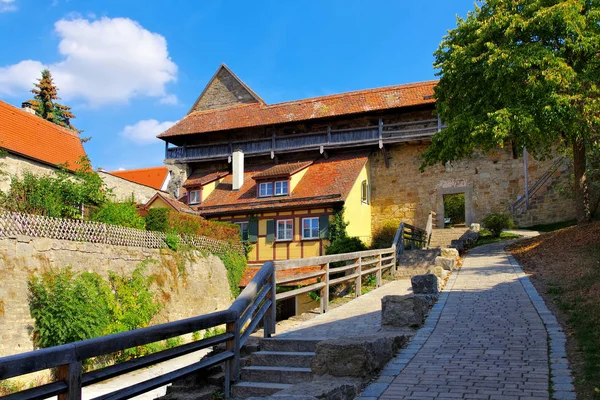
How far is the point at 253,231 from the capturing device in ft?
93.2

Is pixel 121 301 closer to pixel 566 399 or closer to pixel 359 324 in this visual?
pixel 359 324

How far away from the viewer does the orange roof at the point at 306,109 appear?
99.8 feet

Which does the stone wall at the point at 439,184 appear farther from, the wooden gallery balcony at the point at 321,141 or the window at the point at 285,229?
the window at the point at 285,229

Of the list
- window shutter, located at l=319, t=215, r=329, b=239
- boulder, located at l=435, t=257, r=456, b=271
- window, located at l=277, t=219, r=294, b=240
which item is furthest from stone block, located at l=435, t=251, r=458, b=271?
window, located at l=277, t=219, r=294, b=240

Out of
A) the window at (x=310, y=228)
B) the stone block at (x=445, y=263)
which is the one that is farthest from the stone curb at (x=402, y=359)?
the window at (x=310, y=228)

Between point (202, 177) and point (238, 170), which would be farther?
point (202, 177)

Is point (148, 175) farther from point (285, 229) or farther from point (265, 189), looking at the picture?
point (285, 229)

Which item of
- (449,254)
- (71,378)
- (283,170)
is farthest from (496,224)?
(71,378)

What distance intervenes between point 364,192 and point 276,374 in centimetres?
2492

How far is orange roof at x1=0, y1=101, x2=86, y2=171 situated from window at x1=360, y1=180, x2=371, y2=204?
14.9 metres

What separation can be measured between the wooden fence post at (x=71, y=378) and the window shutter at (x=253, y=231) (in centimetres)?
2472

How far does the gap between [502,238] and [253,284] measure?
19.7 m

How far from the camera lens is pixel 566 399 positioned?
4719 mm

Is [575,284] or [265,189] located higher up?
[265,189]
